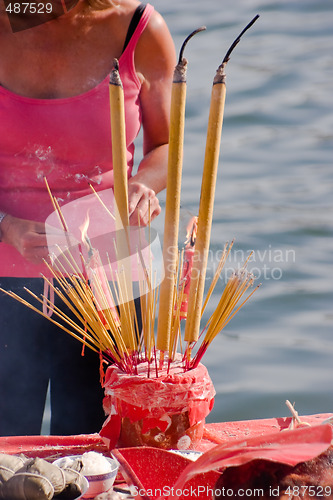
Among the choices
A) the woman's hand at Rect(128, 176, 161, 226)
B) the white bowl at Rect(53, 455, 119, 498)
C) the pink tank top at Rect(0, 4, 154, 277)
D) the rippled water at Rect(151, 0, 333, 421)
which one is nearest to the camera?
the white bowl at Rect(53, 455, 119, 498)

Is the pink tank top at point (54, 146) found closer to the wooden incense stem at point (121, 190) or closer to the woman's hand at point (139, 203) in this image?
the woman's hand at point (139, 203)

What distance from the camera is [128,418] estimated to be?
894mm

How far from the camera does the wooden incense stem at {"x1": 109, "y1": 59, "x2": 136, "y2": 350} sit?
855mm

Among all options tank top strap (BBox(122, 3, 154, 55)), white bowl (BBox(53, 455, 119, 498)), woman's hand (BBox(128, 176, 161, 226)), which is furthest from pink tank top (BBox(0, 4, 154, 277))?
white bowl (BBox(53, 455, 119, 498))

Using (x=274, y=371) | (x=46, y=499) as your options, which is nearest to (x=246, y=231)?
(x=274, y=371)

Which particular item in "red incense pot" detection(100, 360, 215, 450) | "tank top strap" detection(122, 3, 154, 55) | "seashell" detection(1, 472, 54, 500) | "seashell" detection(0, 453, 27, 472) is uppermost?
"tank top strap" detection(122, 3, 154, 55)

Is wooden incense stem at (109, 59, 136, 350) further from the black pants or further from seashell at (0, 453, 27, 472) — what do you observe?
the black pants

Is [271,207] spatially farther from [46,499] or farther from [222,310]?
[46,499]

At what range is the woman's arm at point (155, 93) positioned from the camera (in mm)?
1296

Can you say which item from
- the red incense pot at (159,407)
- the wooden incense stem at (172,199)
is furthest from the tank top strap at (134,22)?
the red incense pot at (159,407)

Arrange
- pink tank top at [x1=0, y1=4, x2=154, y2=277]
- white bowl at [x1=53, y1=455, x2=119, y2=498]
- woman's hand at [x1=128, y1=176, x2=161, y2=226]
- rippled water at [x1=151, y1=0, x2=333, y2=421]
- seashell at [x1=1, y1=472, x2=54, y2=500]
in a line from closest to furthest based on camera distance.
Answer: seashell at [x1=1, y1=472, x2=54, y2=500], white bowl at [x1=53, y1=455, x2=119, y2=498], woman's hand at [x1=128, y1=176, x2=161, y2=226], pink tank top at [x1=0, y1=4, x2=154, y2=277], rippled water at [x1=151, y1=0, x2=333, y2=421]

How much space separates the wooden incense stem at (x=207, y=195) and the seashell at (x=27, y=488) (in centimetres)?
33

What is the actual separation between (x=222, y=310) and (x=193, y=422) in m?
0.17

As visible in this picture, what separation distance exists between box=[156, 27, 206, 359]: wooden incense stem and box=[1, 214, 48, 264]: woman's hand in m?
0.34
